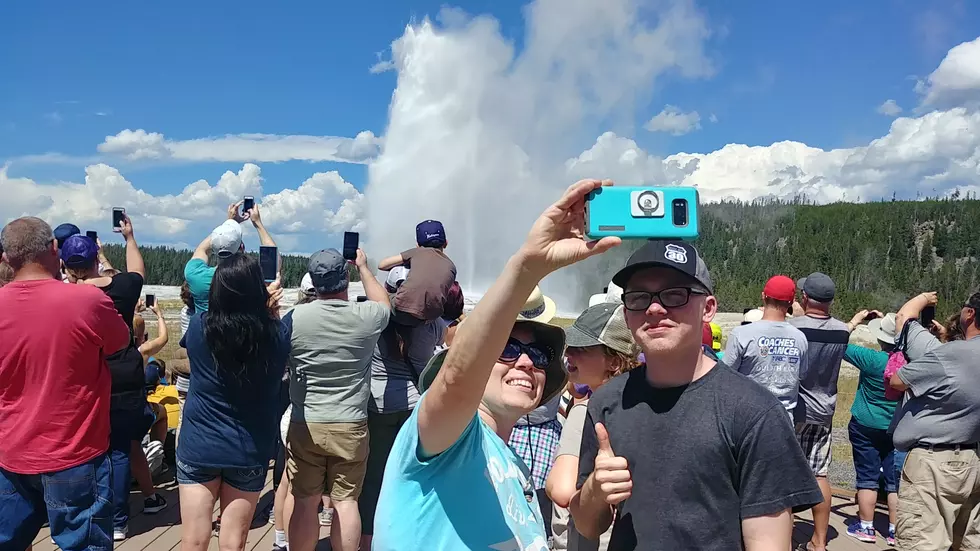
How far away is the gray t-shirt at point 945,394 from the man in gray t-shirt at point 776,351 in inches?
27.9

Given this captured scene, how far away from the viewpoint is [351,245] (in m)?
4.18

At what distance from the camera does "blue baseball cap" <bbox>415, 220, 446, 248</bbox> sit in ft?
13.8

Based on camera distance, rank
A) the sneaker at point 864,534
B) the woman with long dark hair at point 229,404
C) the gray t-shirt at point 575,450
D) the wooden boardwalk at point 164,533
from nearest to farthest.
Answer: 1. the gray t-shirt at point 575,450
2. the woman with long dark hair at point 229,404
3. the wooden boardwalk at point 164,533
4. the sneaker at point 864,534

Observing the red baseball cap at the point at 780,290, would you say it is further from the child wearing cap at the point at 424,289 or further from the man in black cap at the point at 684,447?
the man in black cap at the point at 684,447

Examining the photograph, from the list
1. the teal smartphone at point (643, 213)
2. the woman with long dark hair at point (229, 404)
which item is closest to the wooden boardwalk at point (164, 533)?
the woman with long dark hair at point (229, 404)

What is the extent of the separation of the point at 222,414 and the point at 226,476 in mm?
321

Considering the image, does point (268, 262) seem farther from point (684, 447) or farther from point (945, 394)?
point (945, 394)

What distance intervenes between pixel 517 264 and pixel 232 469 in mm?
2663

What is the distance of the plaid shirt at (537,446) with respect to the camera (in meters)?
3.25

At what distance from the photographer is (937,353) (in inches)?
156

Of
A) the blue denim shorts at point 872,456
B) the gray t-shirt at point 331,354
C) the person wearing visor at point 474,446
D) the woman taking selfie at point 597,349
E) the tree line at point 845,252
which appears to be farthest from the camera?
the tree line at point 845,252

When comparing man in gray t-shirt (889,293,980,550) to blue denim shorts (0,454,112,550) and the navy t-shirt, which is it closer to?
the navy t-shirt

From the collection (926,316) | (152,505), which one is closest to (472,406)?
(926,316)

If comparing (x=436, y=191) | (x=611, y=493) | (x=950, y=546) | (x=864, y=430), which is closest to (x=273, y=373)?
(x=611, y=493)
